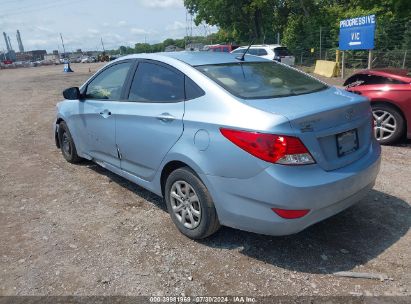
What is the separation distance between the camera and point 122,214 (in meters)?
4.29

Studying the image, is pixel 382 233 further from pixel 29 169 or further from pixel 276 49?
pixel 276 49

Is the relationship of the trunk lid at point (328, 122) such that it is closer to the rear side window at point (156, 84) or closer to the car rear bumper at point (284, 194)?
the car rear bumper at point (284, 194)

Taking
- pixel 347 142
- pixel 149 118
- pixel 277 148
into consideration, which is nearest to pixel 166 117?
pixel 149 118

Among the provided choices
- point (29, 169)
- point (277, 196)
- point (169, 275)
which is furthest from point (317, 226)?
point (29, 169)

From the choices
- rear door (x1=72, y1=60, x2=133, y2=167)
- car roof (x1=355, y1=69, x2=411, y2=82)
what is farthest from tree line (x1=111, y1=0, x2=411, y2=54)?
rear door (x1=72, y1=60, x2=133, y2=167)

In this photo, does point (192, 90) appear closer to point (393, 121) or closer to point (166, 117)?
point (166, 117)

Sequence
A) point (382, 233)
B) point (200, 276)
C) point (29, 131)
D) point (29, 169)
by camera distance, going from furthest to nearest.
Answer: point (29, 131) → point (29, 169) → point (382, 233) → point (200, 276)

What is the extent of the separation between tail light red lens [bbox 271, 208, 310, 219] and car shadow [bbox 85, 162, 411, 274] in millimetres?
534

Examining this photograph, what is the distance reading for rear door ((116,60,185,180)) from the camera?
3580 mm

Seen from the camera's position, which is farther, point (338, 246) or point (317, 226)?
point (317, 226)

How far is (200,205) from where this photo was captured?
3.35m

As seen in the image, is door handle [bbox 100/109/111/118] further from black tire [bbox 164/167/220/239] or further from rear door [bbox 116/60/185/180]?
black tire [bbox 164/167/220/239]

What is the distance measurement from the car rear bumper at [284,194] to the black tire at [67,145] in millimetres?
3288

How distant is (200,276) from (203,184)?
0.75 meters
